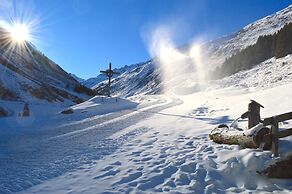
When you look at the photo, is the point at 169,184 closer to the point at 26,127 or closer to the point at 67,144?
the point at 67,144

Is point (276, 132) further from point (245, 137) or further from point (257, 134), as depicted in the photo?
point (245, 137)

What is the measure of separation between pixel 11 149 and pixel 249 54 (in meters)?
104

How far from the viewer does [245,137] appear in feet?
32.4

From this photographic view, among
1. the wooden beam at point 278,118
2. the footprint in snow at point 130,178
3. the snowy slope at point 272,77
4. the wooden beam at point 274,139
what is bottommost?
the footprint in snow at point 130,178

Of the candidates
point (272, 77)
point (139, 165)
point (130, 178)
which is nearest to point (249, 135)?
point (139, 165)

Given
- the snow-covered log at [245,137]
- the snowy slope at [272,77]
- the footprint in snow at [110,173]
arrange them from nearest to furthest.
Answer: the footprint in snow at [110,173]
the snow-covered log at [245,137]
the snowy slope at [272,77]

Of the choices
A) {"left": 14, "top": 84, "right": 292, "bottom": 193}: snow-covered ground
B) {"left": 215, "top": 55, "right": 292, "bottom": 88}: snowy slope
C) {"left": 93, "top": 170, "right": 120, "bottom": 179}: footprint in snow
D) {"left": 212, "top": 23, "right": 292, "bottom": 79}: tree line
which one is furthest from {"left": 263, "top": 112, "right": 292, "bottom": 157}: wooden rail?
{"left": 212, "top": 23, "right": 292, "bottom": 79}: tree line

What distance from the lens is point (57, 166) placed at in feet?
33.7

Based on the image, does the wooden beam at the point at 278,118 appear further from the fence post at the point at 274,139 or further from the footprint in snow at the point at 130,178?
the footprint in snow at the point at 130,178

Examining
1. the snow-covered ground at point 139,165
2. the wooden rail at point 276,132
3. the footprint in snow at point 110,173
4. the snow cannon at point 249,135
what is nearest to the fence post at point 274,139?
the wooden rail at point 276,132

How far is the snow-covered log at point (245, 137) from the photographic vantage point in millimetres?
9438

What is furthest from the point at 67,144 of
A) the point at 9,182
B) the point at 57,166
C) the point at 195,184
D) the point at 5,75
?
the point at 5,75

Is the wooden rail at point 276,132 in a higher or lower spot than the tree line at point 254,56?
lower

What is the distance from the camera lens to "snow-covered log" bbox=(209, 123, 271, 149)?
9.44m
